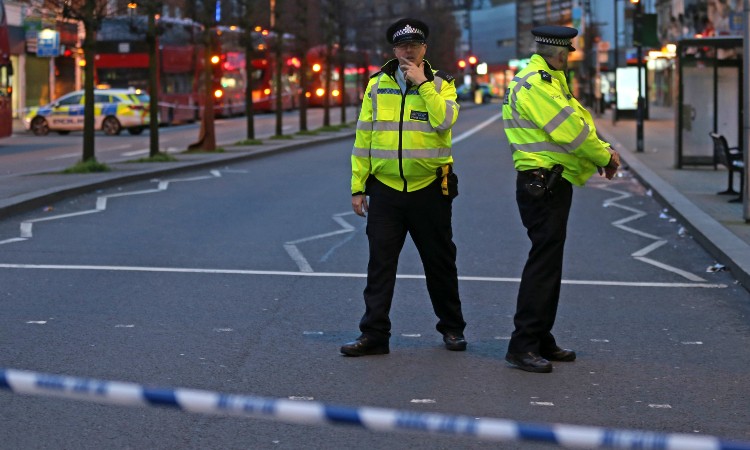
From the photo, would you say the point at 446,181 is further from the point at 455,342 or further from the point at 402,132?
the point at 455,342

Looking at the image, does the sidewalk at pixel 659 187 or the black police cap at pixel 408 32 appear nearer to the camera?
the black police cap at pixel 408 32

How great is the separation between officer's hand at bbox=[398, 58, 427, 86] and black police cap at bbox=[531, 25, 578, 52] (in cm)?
65

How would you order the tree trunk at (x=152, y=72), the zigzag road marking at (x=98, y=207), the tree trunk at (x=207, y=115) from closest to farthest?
the zigzag road marking at (x=98, y=207)
the tree trunk at (x=152, y=72)
the tree trunk at (x=207, y=115)

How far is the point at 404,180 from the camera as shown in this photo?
799 centimetres

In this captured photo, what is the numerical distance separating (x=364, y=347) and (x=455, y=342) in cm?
56

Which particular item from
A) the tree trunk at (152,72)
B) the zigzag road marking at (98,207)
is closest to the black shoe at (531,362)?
the zigzag road marking at (98,207)

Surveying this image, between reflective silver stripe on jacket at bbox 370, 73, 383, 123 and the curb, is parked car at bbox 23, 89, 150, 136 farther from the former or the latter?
reflective silver stripe on jacket at bbox 370, 73, 383, 123

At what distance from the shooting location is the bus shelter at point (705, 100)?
24500mm

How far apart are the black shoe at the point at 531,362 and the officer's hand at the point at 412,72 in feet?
5.12

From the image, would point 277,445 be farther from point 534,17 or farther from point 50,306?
point 534,17

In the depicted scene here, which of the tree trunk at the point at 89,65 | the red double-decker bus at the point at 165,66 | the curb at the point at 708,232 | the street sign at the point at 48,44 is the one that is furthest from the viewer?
the red double-decker bus at the point at 165,66

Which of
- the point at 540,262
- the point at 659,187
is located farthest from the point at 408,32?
the point at 659,187

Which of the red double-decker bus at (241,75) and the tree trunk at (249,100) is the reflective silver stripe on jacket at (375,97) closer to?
the tree trunk at (249,100)

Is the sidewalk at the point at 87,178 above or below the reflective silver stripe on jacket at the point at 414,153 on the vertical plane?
below
